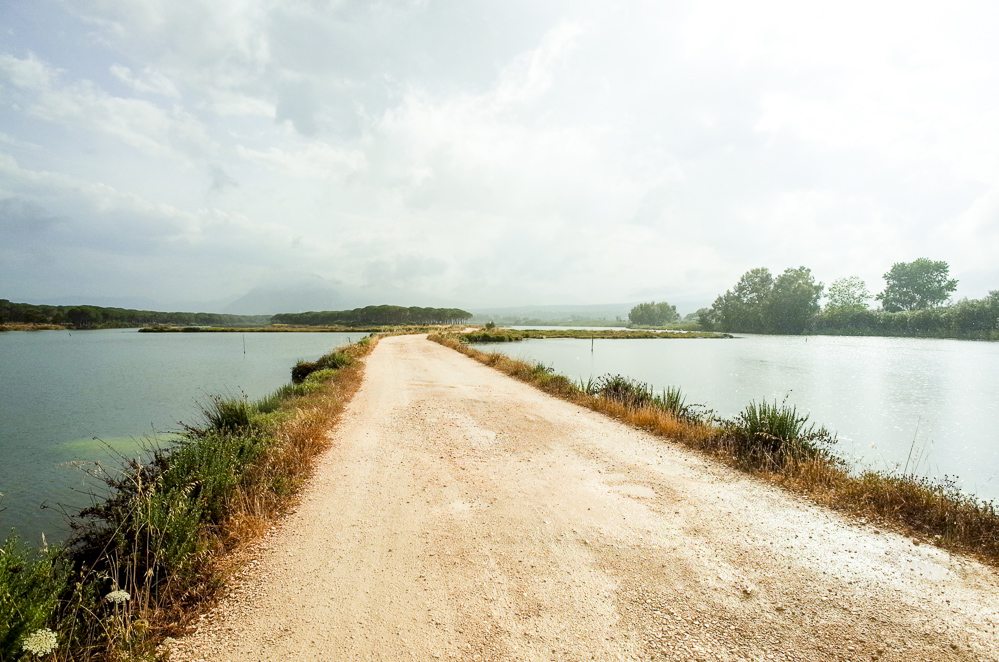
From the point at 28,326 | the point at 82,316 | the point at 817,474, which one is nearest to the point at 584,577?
the point at 817,474

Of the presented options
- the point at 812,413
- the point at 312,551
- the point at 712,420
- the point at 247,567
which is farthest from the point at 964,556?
the point at 812,413

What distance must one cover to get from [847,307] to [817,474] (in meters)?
124

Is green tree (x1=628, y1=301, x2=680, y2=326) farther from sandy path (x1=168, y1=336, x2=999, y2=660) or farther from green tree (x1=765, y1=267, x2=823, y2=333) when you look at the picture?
sandy path (x1=168, y1=336, x2=999, y2=660)

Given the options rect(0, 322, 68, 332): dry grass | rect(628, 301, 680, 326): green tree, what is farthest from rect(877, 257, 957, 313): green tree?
rect(0, 322, 68, 332): dry grass

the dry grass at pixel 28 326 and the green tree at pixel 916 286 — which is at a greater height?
the green tree at pixel 916 286

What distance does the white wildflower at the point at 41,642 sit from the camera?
2604 mm

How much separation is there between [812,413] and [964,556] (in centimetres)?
1414

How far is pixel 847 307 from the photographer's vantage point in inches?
4013

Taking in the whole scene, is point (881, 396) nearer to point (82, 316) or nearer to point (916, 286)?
point (916, 286)

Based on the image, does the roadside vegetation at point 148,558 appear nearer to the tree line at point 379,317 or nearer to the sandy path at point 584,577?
the sandy path at point 584,577

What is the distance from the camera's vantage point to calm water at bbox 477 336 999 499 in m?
11.5

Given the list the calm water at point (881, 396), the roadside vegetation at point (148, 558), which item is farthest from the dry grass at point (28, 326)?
the roadside vegetation at point (148, 558)

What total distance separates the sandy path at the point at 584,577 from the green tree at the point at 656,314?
165m

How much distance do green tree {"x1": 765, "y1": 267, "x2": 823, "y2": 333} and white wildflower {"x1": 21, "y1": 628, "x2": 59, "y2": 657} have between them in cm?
12329
